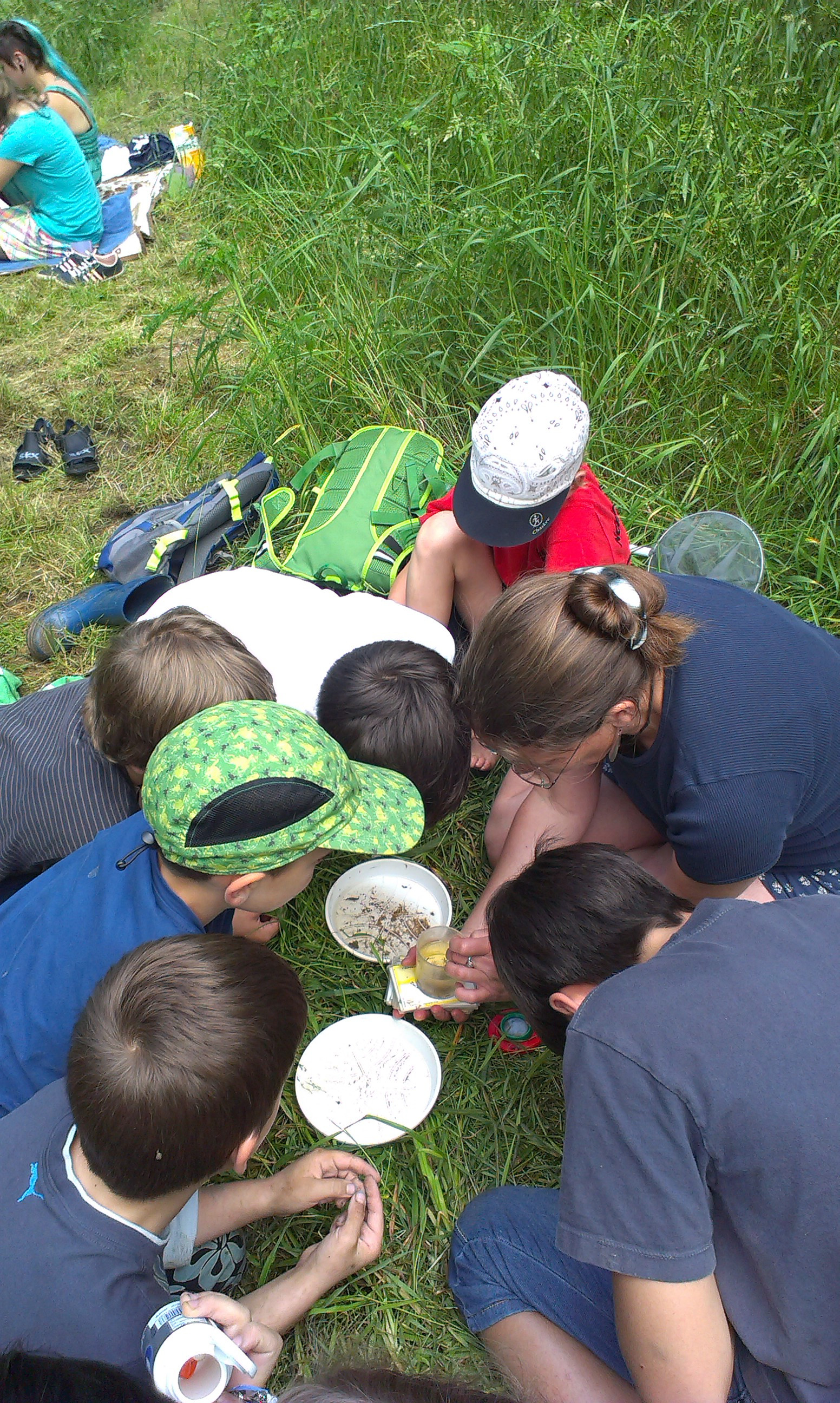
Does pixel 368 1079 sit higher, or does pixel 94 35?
pixel 94 35

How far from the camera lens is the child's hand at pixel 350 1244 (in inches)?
68.6

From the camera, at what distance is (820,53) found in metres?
3.16

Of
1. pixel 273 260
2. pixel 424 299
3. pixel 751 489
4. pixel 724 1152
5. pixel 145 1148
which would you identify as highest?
pixel 273 260

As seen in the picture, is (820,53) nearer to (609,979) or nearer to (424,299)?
(424,299)

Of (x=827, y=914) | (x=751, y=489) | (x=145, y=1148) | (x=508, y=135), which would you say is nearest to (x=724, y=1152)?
(x=827, y=914)

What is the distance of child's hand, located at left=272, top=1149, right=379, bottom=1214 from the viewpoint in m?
1.79

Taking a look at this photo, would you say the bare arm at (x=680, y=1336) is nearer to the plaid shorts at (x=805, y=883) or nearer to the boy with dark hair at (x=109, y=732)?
the plaid shorts at (x=805, y=883)

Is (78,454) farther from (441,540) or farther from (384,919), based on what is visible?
(384,919)

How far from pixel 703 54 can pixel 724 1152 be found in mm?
3678

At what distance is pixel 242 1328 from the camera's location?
1481mm

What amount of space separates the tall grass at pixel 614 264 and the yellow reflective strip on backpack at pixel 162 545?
68cm

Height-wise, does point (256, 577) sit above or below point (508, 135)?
below

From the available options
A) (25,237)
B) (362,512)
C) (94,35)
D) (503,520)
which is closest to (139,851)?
(503,520)

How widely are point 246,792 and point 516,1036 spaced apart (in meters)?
0.95
